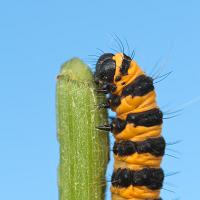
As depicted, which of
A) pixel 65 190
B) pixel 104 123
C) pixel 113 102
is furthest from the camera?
pixel 113 102

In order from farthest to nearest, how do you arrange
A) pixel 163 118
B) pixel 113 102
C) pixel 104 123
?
pixel 163 118
pixel 113 102
pixel 104 123

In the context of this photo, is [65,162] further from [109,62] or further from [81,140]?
[109,62]

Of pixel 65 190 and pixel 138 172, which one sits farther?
pixel 138 172

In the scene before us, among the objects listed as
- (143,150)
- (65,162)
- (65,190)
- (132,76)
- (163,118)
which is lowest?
(65,190)

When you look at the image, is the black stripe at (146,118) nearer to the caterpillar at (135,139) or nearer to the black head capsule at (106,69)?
the caterpillar at (135,139)

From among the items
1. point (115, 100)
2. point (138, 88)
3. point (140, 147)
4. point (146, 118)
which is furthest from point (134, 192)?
point (138, 88)

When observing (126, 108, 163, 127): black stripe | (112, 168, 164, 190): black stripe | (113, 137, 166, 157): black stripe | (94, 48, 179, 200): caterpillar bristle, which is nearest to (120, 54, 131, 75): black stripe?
(94, 48, 179, 200): caterpillar bristle

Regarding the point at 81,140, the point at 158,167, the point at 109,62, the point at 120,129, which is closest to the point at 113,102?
the point at 120,129

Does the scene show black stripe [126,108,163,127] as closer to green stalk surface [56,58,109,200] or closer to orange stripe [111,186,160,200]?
orange stripe [111,186,160,200]
